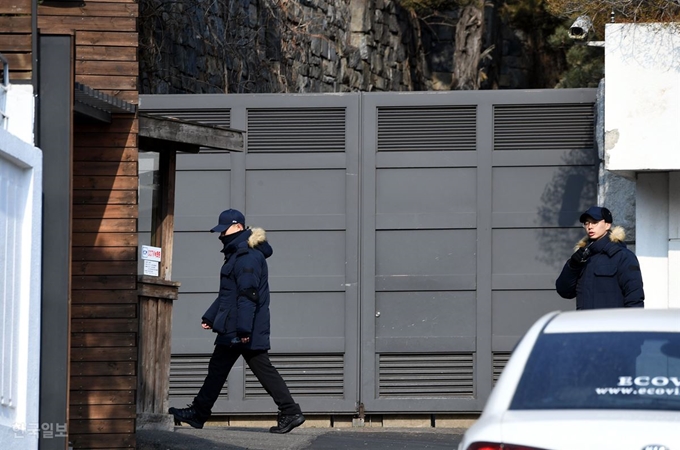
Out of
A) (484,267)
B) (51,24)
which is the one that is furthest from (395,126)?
(51,24)

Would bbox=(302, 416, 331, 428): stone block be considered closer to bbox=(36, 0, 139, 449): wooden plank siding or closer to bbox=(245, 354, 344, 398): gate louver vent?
bbox=(245, 354, 344, 398): gate louver vent

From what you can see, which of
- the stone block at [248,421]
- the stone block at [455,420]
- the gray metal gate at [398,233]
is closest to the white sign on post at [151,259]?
the gray metal gate at [398,233]

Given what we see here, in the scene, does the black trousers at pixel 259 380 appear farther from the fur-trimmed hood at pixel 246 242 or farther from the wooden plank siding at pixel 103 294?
the wooden plank siding at pixel 103 294

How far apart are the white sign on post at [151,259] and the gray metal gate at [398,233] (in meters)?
2.20

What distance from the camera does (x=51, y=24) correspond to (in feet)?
28.6

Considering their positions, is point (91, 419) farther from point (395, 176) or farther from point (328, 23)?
point (328, 23)

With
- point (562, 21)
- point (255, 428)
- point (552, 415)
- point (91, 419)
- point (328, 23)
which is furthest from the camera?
point (562, 21)

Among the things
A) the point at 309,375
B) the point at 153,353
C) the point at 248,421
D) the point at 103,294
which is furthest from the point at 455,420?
the point at 103,294

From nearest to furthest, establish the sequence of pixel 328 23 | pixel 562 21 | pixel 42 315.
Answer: pixel 42 315 < pixel 328 23 < pixel 562 21

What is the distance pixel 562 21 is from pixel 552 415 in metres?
18.2

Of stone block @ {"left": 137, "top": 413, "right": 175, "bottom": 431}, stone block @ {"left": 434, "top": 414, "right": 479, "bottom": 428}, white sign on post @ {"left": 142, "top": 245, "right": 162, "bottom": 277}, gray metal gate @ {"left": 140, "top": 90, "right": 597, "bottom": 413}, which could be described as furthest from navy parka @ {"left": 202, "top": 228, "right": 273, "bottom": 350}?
stone block @ {"left": 434, "top": 414, "right": 479, "bottom": 428}

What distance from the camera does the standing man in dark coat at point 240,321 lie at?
10.1m

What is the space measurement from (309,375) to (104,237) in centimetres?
402

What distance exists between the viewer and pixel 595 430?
4480 mm
